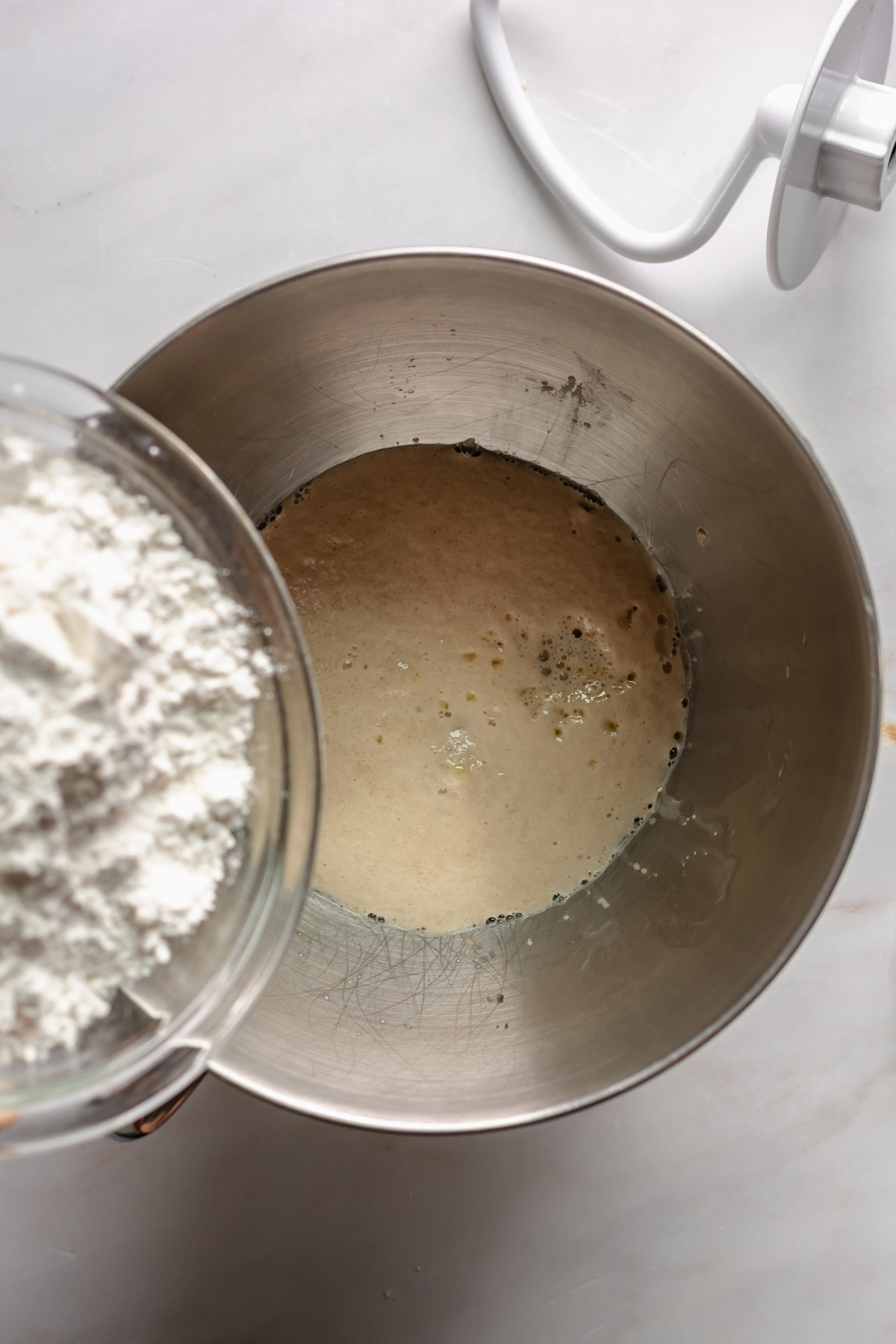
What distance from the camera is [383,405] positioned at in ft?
2.44

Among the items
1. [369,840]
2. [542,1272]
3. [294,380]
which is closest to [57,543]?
[294,380]

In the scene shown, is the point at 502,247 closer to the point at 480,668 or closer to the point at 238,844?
the point at 480,668

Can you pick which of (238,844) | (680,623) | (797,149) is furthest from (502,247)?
(238,844)

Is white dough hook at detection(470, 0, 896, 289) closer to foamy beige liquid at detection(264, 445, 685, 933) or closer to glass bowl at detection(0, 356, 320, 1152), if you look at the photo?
foamy beige liquid at detection(264, 445, 685, 933)

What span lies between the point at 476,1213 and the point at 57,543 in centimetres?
64

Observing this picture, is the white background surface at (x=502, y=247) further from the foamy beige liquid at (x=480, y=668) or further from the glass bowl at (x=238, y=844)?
the glass bowl at (x=238, y=844)

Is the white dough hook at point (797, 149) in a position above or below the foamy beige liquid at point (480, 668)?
above

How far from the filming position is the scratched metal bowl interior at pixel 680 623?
0.61 m

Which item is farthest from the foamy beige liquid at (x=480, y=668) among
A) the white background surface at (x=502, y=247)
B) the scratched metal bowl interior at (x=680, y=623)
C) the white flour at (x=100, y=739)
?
the white flour at (x=100, y=739)

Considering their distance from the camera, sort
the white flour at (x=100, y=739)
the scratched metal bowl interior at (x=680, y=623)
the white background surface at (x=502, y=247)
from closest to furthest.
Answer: the white flour at (x=100, y=739), the scratched metal bowl interior at (x=680, y=623), the white background surface at (x=502, y=247)

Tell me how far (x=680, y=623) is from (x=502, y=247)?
1.08ft

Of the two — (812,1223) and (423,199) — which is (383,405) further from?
(812,1223)

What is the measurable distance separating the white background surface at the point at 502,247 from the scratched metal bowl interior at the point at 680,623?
0.13 m

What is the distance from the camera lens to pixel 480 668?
2.60 feet
